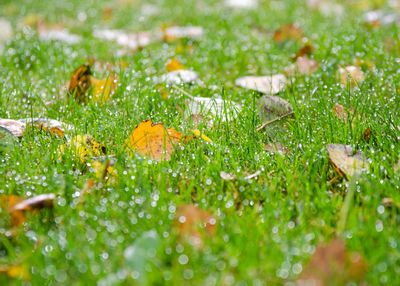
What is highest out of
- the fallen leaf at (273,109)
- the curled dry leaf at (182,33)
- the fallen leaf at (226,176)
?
the fallen leaf at (273,109)

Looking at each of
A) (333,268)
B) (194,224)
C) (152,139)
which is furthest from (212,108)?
(333,268)

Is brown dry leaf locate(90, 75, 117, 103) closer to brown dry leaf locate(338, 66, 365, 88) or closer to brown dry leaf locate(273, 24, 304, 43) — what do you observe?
brown dry leaf locate(338, 66, 365, 88)

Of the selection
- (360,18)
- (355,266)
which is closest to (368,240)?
(355,266)

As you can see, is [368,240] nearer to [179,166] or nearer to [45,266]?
[179,166]

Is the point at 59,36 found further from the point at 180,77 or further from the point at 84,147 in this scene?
the point at 84,147

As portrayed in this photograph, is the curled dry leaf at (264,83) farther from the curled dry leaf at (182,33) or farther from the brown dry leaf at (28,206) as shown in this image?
the brown dry leaf at (28,206)

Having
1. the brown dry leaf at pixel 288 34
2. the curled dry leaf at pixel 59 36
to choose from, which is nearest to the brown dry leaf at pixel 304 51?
the brown dry leaf at pixel 288 34
